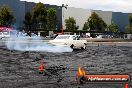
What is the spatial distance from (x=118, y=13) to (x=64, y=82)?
5028 inches

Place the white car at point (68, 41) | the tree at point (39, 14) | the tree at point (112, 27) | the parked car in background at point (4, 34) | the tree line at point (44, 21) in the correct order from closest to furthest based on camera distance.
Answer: the white car at point (68, 41), the parked car in background at point (4, 34), the tree line at point (44, 21), the tree at point (39, 14), the tree at point (112, 27)

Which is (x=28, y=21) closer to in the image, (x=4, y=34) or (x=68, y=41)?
(x=4, y=34)

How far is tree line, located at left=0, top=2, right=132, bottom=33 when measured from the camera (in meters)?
82.2

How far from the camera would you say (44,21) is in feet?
311

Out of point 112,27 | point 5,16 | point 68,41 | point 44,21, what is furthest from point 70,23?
point 68,41

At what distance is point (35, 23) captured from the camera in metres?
98.1

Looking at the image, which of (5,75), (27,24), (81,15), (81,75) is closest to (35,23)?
(27,24)

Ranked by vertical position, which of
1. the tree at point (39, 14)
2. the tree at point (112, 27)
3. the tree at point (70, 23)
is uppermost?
the tree at point (39, 14)

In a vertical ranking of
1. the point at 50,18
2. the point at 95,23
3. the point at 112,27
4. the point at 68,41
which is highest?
the point at 50,18

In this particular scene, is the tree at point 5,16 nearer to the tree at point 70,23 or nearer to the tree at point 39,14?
the tree at point 39,14

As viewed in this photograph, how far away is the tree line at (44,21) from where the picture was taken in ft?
270

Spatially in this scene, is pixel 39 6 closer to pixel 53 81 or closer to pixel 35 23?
pixel 35 23

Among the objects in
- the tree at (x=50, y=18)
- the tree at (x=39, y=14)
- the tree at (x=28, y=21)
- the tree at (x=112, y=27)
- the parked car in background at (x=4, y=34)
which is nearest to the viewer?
the parked car in background at (x=4, y=34)

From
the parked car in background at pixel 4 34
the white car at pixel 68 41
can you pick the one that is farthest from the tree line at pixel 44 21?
the white car at pixel 68 41
